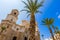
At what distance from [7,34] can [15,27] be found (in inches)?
269

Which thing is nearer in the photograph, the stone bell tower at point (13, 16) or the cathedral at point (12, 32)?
the cathedral at point (12, 32)

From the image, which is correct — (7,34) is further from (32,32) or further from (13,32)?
(32,32)

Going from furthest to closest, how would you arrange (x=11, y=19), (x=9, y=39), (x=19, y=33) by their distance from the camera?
(x=11, y=19) → (x=19, y=33) → (x=9, y=39)

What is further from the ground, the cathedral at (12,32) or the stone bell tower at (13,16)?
the stone bell tower at (13,16)

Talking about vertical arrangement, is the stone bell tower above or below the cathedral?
above

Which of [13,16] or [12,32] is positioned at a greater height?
[13,16]

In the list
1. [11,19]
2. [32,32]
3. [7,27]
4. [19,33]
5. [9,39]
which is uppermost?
[11,19]

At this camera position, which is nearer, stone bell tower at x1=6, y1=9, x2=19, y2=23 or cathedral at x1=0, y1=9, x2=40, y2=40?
cathedral at x1=0, y1=9, x2=40, y2=40

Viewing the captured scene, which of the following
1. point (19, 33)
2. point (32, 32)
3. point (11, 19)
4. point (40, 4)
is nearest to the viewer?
point (32, 32)

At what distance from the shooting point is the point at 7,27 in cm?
5194

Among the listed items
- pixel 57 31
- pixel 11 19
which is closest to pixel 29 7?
pixel 57 31

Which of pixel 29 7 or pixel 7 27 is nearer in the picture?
pixel 29 7

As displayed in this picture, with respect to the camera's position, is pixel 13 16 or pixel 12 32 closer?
pixel 12 32

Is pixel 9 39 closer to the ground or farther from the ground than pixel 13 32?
closer to the ground
